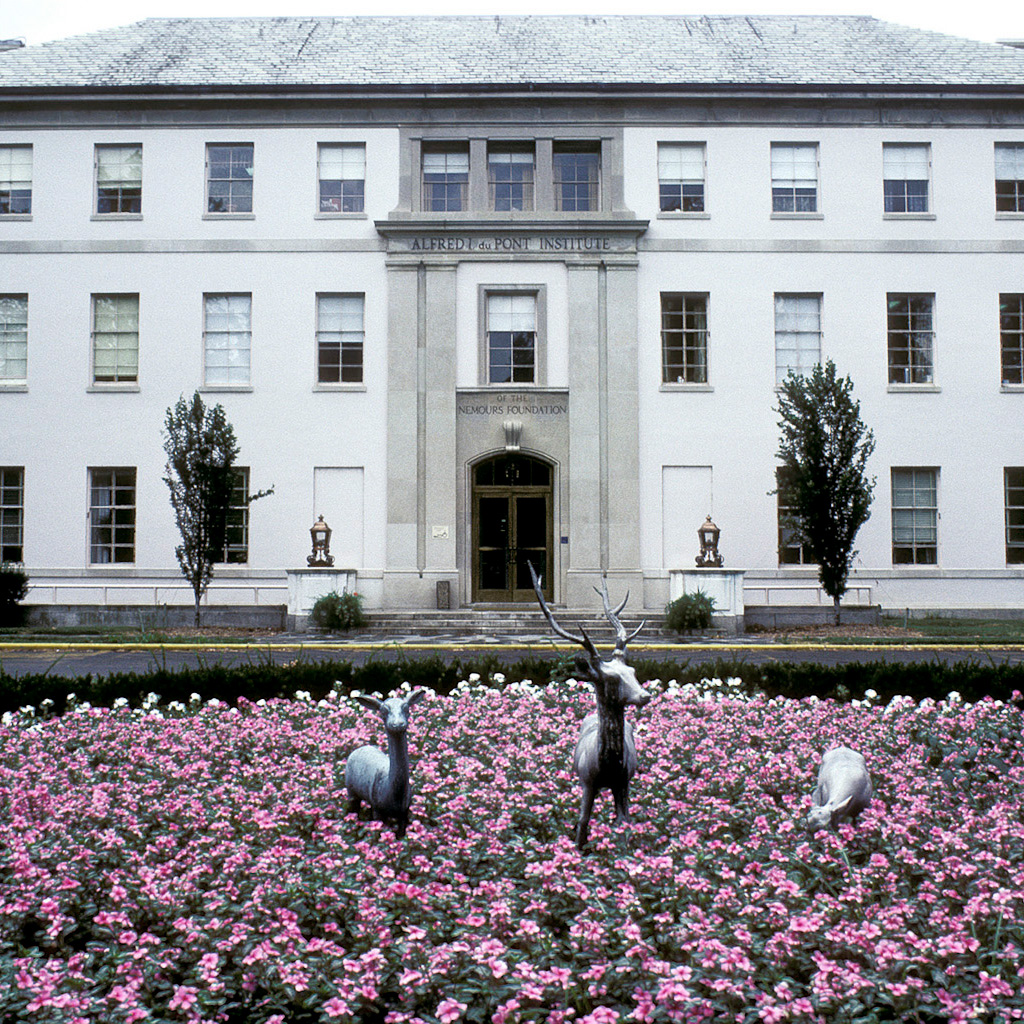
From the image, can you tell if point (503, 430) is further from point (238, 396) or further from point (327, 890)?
point (327, 890)

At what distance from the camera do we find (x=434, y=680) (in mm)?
9500

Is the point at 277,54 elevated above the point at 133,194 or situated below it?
above

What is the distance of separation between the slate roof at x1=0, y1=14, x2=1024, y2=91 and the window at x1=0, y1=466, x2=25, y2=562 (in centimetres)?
1032

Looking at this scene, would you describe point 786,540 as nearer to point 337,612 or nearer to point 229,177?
point 337,612

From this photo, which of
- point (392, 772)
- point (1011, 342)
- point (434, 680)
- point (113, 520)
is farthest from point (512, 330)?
point (392, 772)

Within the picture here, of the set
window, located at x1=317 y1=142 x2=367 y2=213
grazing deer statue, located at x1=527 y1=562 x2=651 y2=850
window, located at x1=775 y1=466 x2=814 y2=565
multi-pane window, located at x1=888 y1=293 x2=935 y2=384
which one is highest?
window, located at x1=317 y1=142 x2=367 y2=213

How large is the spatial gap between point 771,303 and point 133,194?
1745cm

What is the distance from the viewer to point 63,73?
83.6 ft

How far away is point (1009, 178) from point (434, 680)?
23667mm

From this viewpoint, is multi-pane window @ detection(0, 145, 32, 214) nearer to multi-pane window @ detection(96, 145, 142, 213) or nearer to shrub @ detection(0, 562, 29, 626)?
multi-pane window @ detection(96, 145, 142, 213)

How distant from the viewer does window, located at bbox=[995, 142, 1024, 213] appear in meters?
25.0

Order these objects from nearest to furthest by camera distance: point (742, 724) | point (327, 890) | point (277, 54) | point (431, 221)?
point (327, 890)
point (742, 724)
point (431, 221)
point (277, 54)

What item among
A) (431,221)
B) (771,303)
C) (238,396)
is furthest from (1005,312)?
(238,396)

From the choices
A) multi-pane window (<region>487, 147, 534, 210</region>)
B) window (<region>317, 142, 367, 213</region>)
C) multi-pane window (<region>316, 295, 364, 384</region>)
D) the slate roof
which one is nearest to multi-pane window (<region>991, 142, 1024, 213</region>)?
the slate roof
